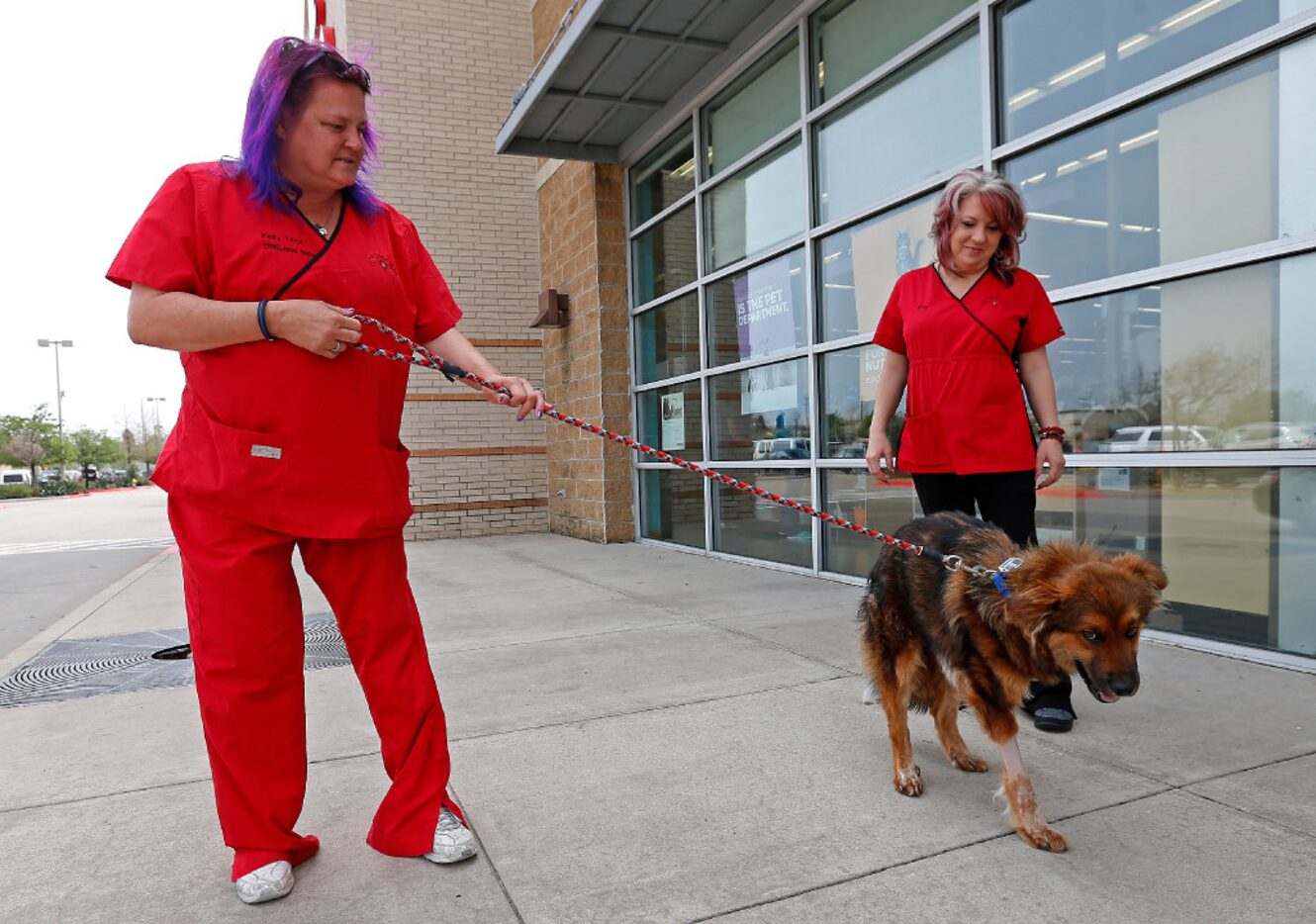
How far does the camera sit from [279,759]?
2.09 meters

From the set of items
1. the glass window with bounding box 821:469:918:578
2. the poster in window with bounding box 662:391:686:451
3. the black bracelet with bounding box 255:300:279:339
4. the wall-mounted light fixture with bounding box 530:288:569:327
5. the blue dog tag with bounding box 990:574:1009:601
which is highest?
the wall-mounted light fixture with bounding box 530:288:569:327

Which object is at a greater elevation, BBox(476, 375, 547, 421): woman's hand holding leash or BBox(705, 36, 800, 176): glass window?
BBox(705, 36, 800, 176): glass window

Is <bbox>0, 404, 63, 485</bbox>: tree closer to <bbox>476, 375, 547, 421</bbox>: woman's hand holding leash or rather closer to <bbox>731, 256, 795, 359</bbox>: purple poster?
<bbox>731, 256, 795, 359</bbox>: purple poster

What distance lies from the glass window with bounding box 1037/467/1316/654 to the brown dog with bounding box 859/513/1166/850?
1602 millimetres

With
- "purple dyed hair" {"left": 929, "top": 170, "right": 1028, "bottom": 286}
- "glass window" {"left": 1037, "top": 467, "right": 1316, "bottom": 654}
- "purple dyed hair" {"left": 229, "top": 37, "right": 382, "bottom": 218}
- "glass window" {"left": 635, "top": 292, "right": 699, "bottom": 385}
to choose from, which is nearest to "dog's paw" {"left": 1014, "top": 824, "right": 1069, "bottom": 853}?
"purple dyed hair" {"left": 929, "top": 170, "right": 1028, "bottom": 286}

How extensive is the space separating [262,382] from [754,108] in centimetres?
639

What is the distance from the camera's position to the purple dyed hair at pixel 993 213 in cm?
278

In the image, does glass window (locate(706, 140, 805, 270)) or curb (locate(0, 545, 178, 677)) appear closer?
curb (locate(0, 545, 178, 677))

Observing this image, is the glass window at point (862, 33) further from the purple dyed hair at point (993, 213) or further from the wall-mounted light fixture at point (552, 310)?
the wall-mounted light fixture at point (552, 310)

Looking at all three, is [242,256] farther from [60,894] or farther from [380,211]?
[60,894]

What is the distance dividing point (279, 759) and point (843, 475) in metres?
4.93

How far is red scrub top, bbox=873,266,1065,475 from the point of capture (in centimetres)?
292

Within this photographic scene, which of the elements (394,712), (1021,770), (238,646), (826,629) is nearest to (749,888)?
(1021,770)

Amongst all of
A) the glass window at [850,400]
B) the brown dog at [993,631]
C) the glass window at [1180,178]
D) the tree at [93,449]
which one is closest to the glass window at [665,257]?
the glass window at [850,400]
